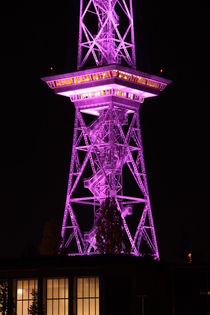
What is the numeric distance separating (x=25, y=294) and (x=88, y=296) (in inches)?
280

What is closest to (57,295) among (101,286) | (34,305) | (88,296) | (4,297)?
(88,296)

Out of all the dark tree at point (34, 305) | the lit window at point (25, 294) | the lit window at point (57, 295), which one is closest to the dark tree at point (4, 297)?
the lit window at point (25, 294)

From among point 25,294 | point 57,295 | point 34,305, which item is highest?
point 25,294

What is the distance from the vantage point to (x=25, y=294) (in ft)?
502

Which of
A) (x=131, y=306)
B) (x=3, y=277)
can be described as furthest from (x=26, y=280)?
(x=131, y=306)

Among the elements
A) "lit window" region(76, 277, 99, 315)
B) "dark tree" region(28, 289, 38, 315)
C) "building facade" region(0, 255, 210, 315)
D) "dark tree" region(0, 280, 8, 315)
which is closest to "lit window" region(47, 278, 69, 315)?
"building facade" region(0, 255, 210, 315)

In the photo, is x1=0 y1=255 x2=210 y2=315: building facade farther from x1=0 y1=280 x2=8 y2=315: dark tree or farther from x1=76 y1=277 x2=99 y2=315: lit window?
x1=0 y1=280 x2=8 y2=315: dark tree

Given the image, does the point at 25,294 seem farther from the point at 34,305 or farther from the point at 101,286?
the point at 101,286

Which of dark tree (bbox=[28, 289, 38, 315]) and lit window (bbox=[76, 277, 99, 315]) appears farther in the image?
lit window (bbox=[76, 277, 99, 315])

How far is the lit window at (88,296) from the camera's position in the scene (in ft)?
492

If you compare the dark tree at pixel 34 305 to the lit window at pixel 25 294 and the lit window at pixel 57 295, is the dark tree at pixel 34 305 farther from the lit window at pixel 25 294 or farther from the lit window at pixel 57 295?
the lit window at pixel 57 295

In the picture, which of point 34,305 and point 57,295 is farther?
point 57,295

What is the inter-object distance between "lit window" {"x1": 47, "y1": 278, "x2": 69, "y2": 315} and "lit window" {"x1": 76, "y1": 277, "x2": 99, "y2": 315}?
153cm

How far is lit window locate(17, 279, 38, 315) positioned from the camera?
500 ft
